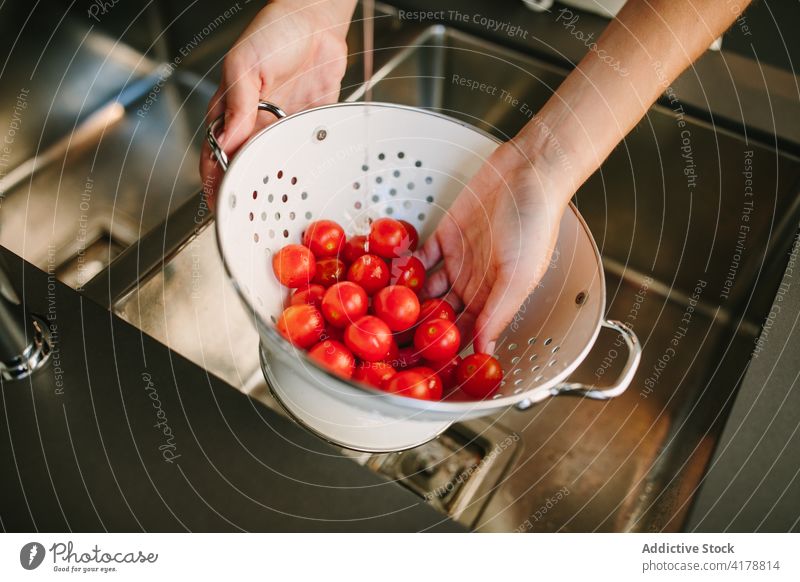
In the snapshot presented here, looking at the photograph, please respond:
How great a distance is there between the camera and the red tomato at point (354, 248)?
72 cm

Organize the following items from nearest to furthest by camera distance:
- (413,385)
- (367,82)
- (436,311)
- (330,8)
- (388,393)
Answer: (388,393)
(413,385)
(436,311)
(330,8)
(367,82)

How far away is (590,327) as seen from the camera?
1.65ft

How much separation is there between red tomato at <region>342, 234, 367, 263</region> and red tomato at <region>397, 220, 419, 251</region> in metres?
0.05

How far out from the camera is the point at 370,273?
2.25ft

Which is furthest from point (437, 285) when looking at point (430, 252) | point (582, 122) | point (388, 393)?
point (388, 393)

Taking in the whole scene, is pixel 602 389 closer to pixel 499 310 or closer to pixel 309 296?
pixel 499 310

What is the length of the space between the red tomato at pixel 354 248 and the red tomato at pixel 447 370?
16cm

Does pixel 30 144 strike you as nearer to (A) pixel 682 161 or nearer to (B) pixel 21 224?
(B) pixel 21 224

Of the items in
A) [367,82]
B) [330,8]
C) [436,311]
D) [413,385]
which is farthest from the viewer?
[367,82]

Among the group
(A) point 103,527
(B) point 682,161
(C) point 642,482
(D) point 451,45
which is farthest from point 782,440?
(D) point 451,45

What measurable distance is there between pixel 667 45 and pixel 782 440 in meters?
0.43

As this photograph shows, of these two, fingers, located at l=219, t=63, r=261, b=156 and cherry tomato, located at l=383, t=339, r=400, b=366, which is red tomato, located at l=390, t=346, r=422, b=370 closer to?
cherry tomato, located at l=383, t=339, r=400, b=366

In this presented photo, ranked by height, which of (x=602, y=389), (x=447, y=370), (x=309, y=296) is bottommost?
(x=602, y=389)

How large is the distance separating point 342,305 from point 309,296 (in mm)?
47
